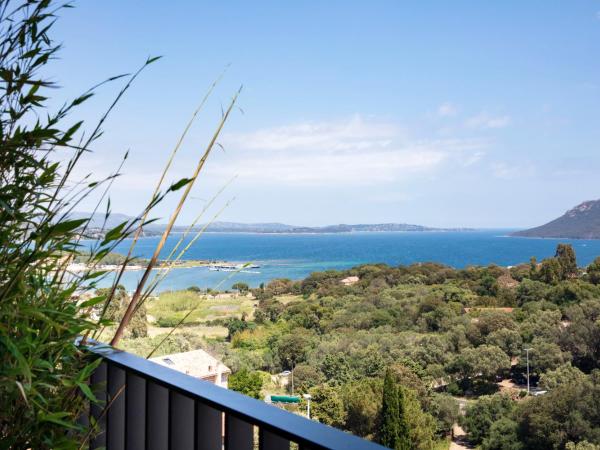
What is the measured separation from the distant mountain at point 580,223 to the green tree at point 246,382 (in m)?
15.2

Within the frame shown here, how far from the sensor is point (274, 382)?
17641 mm

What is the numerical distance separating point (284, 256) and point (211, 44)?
707 inches

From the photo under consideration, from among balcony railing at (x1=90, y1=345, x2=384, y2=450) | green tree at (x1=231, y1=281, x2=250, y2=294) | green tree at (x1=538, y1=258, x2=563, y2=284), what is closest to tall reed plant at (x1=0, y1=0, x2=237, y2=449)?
balcony railing at (x1=90, y1=345, x2=384, y2=450)

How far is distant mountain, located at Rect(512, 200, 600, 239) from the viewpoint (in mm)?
22453

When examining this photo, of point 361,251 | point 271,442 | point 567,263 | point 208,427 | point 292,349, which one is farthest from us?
point 361,251

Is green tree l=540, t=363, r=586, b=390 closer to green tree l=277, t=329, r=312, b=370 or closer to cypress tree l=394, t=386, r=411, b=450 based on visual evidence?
cypress tree l=394, t=386, r=411, b=450

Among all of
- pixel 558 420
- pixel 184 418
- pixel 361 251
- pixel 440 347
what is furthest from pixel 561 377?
pixel 361 251

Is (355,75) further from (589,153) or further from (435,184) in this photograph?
(589,153)

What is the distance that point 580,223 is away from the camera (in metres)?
23.5

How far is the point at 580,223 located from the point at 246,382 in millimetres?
16391

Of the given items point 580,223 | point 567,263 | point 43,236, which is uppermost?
point 580,223

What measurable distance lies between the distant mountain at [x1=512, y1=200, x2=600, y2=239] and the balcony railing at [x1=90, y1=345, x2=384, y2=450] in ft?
80.2

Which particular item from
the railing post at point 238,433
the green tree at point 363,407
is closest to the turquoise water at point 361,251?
the green tree at point 363,407

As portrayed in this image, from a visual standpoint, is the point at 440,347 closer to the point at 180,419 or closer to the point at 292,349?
the point at 292,349
